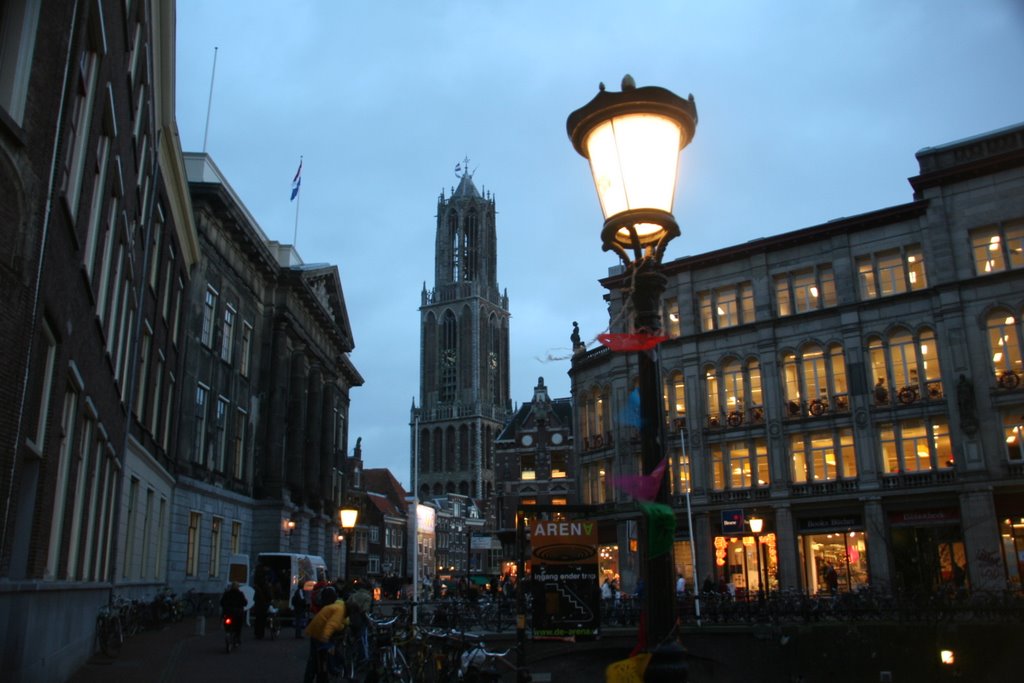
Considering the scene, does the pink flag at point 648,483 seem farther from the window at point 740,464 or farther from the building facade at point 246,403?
the window at point 740,464

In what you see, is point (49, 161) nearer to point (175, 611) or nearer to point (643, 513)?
point (643, 513)

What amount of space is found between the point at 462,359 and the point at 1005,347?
12379cm

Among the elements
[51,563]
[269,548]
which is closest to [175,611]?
[269,548]

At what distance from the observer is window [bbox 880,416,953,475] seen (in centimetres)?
3656

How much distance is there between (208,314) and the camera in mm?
40438

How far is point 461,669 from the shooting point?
1430 centimetres

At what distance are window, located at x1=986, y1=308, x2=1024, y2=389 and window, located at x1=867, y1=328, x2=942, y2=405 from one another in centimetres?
232

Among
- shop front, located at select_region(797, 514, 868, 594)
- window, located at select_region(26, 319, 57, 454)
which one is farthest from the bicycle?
shop front, located at select_region(797, 514, 868, 594)

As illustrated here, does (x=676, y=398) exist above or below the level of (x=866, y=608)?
above

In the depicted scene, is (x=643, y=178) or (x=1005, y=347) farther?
(x=1005, y=347)

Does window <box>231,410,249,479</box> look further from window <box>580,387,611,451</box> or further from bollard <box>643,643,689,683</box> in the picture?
bollard <box>643,643,689,683</box>

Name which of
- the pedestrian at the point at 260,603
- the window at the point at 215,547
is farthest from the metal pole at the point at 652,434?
the window at the point at 215,547

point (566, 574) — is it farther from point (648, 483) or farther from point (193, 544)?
point (193, 544)

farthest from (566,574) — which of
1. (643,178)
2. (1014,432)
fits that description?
(1014,432)
